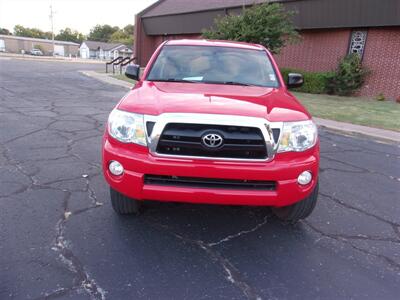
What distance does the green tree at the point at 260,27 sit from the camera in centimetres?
1372

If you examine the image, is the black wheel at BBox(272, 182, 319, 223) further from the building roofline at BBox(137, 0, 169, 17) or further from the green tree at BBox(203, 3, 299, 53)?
the building roofline at BBox(137, 0, 169, 17)

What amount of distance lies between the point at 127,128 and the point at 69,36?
151 meters

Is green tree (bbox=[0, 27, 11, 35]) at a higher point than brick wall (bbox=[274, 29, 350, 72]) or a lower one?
higher

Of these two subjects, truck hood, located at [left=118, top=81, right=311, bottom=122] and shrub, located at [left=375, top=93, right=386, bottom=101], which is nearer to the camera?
truck hood, located at [left=118, top=81, right=311, bottom=122]

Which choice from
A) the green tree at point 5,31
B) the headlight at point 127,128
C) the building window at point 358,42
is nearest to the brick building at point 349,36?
the building window at point 358,42

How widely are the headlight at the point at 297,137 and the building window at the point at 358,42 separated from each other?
1499 centimetres

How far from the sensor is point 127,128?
284 centimetres

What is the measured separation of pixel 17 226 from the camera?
3.15 meters

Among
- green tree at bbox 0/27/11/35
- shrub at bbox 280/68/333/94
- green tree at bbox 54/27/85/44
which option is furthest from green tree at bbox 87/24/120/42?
shrub at bbox 280/68/333/94

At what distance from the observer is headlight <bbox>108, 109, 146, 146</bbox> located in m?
2.79

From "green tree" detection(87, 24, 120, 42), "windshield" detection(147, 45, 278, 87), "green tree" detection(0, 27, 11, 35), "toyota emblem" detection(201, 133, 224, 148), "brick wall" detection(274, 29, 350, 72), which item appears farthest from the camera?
"green tree" detection(87, 24, 120, 42)

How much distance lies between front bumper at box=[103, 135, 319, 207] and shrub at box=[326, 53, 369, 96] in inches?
560

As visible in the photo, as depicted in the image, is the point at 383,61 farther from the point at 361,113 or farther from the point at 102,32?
the point at 102,32

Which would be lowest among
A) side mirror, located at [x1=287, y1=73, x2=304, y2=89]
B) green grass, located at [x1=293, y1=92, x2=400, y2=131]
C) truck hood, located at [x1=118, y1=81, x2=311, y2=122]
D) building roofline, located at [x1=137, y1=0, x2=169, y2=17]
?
green grass, located at [x1=293, y1=92, x2=400, y2=131]
